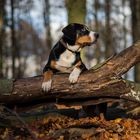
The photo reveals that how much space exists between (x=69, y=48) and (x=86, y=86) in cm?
95

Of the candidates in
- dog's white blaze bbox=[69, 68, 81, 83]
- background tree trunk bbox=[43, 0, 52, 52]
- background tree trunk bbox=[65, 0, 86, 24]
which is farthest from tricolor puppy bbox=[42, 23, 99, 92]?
background tree trunk bbox=[43, 0, 52, 52]

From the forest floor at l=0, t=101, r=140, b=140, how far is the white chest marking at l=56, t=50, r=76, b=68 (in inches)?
39.5

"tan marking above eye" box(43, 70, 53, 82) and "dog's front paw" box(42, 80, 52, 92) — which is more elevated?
"tan marking above eye" box(43, 70, 53, 82)

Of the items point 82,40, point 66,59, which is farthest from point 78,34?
point 66,59

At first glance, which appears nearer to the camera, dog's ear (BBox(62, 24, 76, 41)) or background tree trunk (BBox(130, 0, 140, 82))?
dog's ear (BBox(62, 24, 76, 41))

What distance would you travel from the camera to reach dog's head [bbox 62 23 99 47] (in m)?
8.23

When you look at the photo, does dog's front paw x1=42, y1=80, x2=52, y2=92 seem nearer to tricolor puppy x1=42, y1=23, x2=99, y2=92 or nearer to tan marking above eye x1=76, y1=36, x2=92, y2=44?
tricolor puppy x1=42, y1=23, x2=99, y2=92

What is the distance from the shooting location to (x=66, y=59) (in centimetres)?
836

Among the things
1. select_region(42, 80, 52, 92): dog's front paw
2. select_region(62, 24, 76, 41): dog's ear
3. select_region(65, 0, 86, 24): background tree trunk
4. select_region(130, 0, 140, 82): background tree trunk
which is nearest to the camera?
select_region(42, 80, 52, 92): dog's front paw

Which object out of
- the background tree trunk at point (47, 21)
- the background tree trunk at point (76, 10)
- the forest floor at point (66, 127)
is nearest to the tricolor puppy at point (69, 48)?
the forest floor at point (66, 127)

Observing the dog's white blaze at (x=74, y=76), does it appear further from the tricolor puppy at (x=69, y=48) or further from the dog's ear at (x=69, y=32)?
the dog's ear at (x=69, y=32)

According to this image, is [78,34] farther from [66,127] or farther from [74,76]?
[66,127]

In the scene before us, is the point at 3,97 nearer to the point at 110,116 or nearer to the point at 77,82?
the point at 77,82

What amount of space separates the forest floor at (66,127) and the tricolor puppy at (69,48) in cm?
95
